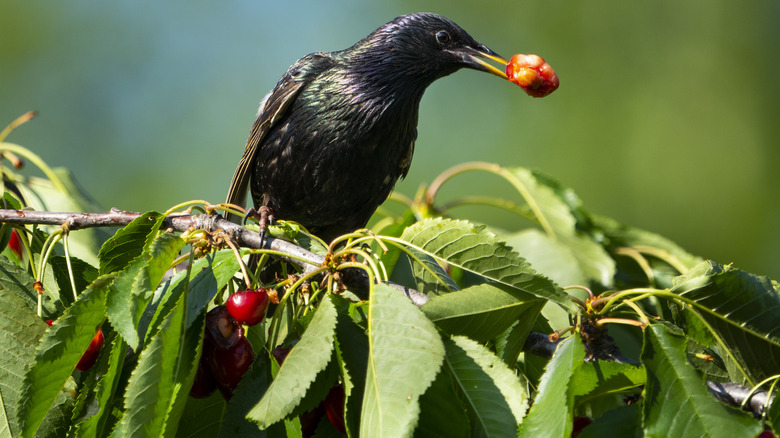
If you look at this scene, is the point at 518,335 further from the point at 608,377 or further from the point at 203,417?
the point at 203,417

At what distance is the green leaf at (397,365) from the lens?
134cm

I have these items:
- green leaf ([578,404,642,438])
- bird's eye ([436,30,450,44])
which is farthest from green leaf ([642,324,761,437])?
bird's eye ([436,30,450,44])

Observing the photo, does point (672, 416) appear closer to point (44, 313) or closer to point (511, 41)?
point (44, 313)

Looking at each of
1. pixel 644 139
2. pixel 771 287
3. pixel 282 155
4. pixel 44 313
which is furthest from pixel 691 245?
pixel 44 313

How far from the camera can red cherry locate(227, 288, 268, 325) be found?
172cm

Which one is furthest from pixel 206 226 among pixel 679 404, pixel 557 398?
pixel 679 404

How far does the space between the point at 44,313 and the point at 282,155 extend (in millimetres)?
1956

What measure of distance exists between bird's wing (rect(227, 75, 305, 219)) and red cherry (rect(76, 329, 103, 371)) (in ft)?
7.10

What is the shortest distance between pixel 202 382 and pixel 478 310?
0.65 m

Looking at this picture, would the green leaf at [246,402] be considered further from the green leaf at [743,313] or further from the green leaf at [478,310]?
the green leaf at [743,313]

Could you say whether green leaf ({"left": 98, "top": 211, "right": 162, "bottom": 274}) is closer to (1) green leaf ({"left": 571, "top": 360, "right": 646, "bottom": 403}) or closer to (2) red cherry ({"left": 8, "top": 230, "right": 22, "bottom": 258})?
(2) red cherry ({"left": 8, "top": 230, "right": 22, "bottom": 258})

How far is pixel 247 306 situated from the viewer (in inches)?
67.7

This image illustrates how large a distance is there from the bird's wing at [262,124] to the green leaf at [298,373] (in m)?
2.46

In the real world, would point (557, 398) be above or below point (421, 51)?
below
